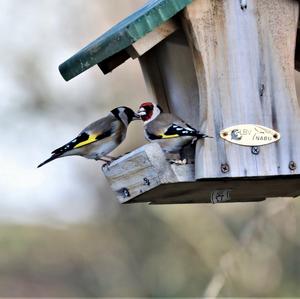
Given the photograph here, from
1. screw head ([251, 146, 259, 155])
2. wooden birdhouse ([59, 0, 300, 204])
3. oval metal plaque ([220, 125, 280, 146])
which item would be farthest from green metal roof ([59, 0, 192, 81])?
screw head ([251, 146, 259, 155])

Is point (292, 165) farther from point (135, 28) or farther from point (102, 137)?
point (102, 137)

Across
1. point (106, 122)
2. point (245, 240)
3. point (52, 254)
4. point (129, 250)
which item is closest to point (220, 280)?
point (245, 240)

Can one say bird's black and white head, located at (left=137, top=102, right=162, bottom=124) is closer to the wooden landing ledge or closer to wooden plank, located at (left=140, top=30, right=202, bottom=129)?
wooden plank, located at (left=140, top=30, right=202, bottom=129)

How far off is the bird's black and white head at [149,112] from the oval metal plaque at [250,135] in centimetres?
42

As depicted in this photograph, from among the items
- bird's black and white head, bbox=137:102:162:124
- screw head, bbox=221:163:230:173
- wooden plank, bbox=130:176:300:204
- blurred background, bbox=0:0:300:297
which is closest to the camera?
screw head, bbox=221:163:230:173

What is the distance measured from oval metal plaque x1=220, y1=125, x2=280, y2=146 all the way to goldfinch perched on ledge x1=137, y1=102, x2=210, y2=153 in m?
0.10

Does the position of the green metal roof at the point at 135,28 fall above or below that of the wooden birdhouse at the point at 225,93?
above

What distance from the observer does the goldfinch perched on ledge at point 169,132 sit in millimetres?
4371

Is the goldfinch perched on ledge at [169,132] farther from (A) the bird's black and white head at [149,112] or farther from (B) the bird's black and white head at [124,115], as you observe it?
(B) the bird's black and white head at [124,115]

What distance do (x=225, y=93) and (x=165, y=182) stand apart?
1.36 feet

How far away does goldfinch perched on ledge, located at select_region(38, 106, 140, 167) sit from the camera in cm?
499

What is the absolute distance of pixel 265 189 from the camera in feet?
15.3

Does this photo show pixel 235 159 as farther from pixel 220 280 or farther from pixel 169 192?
pixel 220 280

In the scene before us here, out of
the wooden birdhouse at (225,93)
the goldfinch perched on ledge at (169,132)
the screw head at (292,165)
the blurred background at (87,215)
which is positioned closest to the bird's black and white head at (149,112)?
the goldfinch perched on ledge at (169,132)
